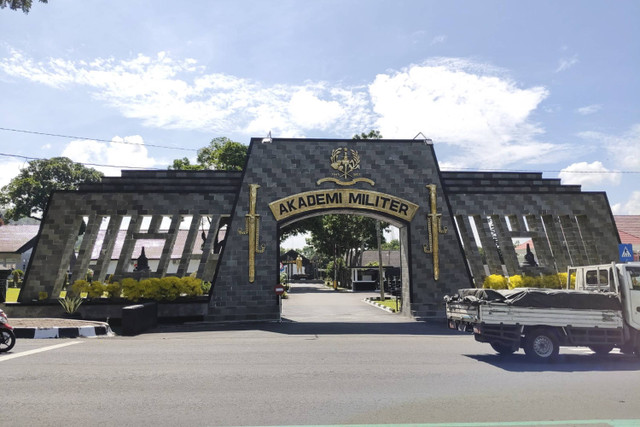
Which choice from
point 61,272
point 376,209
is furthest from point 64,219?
point 376,209

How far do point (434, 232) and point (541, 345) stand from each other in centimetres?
951

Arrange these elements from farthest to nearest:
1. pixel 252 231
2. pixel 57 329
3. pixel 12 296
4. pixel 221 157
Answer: pixel 221 157 → pixel 12 296 → pixel 252 231 → pixel 57 329

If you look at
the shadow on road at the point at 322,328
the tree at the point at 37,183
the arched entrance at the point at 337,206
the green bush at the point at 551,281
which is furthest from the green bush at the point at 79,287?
the tree at the point at 37,183

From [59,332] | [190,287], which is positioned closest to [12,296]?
[190,287]

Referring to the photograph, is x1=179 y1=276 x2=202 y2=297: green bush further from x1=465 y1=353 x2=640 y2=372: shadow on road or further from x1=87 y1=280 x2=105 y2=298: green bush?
x1=465 y1=353 x2=640 y2=372: shadow on road

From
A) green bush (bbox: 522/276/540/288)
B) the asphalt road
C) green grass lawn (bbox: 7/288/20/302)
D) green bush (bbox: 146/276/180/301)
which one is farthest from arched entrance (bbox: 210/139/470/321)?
green grass lawn (bbox: 7/288/20/302)

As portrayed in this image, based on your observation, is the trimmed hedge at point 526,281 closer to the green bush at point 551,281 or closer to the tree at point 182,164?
the green bush at point 551,281

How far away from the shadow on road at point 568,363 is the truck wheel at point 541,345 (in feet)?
0.60

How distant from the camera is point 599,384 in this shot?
24.5 feet

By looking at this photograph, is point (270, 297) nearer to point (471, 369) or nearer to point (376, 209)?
point (376, 209)

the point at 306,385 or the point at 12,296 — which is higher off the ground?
the point at 12,296

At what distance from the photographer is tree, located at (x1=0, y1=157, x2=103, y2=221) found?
58.0 metres

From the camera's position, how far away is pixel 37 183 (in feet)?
192

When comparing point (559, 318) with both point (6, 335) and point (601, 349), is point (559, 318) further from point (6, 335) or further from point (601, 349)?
point (6, 335)
